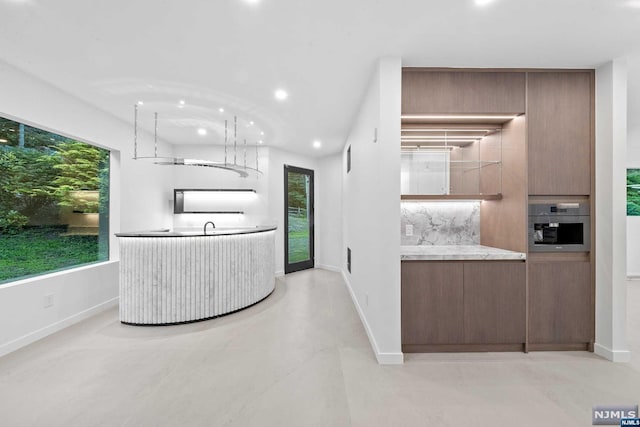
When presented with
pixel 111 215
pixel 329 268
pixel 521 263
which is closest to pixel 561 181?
pixel 521 263

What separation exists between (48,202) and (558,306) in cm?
587

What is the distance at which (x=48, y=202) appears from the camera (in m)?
3.16

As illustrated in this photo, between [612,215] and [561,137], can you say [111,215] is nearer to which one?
[561,137]

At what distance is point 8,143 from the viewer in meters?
2.75

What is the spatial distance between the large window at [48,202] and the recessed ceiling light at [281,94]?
2829 mm

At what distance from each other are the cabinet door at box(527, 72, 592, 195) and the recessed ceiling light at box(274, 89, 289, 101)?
262cm

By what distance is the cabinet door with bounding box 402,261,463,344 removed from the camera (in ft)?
8.21

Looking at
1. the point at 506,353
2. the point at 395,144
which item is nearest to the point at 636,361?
the point at 506,353

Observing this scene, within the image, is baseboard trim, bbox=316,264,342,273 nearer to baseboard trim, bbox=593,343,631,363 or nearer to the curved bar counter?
the curved bar counter

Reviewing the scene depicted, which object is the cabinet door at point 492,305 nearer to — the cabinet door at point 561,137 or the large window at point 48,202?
the cabinet door at point 561,137

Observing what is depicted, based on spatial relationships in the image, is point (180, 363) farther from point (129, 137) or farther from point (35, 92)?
point (129, 137)

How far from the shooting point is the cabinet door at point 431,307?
8.21 ft

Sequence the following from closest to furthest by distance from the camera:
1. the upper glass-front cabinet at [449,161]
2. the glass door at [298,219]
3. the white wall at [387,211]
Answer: the white wall at [387,211] → the upper glass-front cabinet at [449,161] → the glass door at [298,219]

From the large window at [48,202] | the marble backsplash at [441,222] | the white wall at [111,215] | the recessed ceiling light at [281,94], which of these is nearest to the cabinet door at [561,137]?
the marble backsplash at [441,222]
